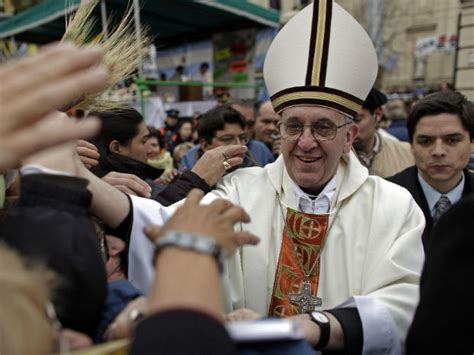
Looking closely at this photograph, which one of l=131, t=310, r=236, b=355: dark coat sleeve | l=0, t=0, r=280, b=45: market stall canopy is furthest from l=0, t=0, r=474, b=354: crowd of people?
l=0, t=0, r=280, b=45: market stall canopy

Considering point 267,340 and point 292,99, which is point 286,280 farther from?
point 267,340

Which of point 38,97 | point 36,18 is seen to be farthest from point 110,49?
point 36,18

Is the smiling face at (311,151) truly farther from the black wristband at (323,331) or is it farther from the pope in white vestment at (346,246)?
the black wristband at (323,331)

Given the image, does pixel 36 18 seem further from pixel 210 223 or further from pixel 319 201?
pixel 210 223

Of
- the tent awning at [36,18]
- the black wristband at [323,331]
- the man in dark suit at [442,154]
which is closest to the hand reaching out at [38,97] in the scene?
the black wristband at [323,331]

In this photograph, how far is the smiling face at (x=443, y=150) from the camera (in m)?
2.48

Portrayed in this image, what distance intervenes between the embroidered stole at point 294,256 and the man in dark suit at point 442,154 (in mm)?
966

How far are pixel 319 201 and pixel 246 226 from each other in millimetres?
351

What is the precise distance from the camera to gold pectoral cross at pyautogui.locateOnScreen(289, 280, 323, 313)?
67.9 inches

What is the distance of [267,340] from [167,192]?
4.49 ft

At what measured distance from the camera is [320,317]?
1461mm

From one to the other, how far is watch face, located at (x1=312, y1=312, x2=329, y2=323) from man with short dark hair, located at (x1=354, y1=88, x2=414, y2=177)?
232cm

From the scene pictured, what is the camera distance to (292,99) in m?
1.91

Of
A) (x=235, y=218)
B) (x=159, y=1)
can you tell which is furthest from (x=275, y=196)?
(x=159, y=1)
